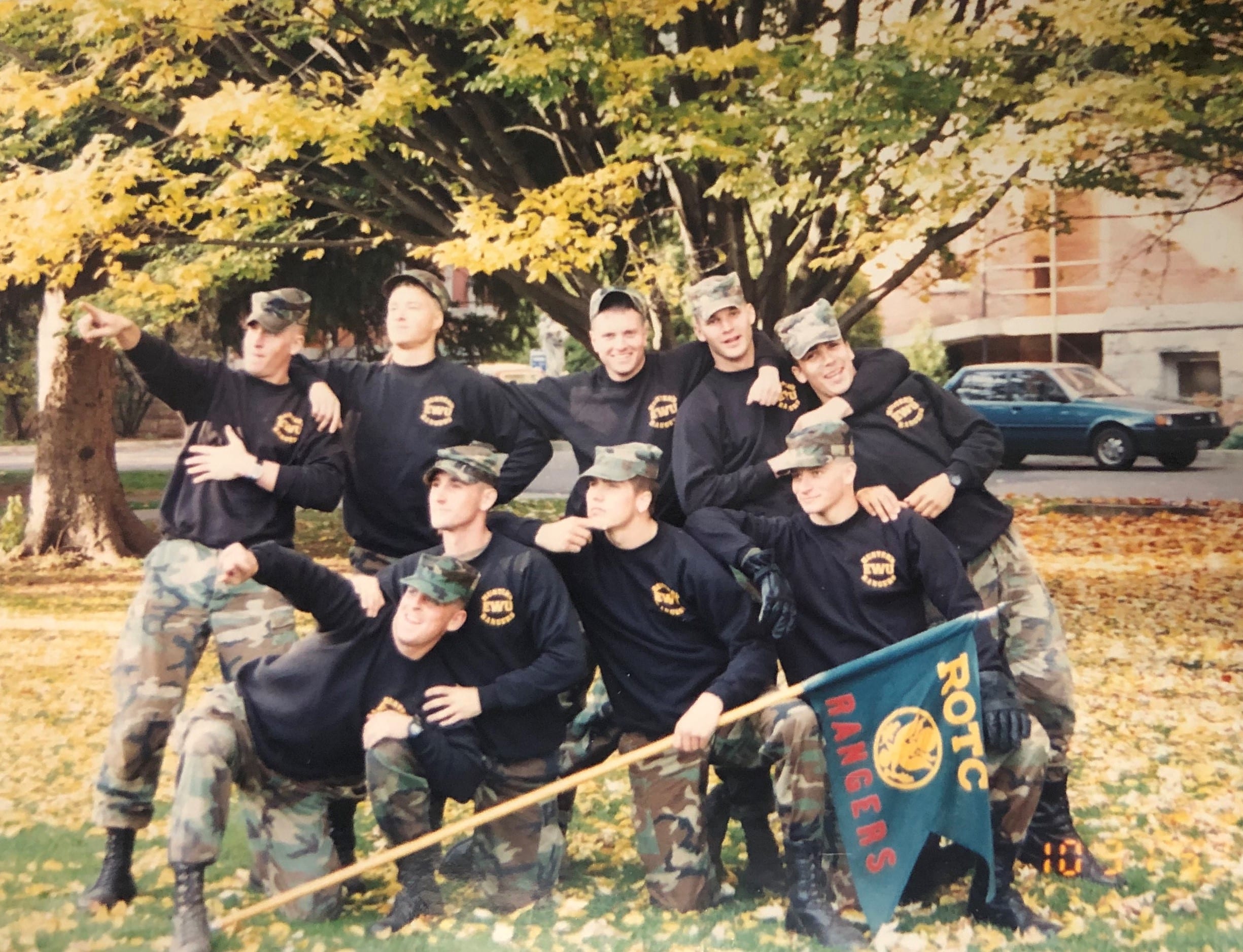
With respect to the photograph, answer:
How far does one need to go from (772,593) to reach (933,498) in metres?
0.66

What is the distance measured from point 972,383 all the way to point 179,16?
4.49 meters

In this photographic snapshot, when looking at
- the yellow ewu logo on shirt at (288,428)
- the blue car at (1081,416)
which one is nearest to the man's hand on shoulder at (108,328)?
the yellow ewu logo on shirt at (288,428)

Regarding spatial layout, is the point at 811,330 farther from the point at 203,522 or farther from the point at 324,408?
the point at 203,522

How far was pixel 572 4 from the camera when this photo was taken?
596cm

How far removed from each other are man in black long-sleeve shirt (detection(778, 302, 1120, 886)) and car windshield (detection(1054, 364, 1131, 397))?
9.52ft

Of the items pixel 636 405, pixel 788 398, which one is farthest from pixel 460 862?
pixel 788 398

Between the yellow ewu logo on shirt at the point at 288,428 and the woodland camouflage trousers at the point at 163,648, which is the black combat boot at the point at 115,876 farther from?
the yellow ewu logo on shirt at the point at 288,428

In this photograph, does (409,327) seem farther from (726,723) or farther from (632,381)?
(726,723)

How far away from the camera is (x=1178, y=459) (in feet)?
20.5

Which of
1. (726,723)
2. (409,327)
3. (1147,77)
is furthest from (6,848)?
(1147,77)

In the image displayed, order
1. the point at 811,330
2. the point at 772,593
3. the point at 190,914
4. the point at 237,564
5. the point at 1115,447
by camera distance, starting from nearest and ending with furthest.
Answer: the point at 237,564
the point at 190,914
the point at 772,593
the point at 811,330
the point at 1115,447

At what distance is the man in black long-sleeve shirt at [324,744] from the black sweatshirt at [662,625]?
1.31 ft

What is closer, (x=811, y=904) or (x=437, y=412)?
(x=811, y=904)

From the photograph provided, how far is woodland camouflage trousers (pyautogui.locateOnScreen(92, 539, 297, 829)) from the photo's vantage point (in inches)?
135
